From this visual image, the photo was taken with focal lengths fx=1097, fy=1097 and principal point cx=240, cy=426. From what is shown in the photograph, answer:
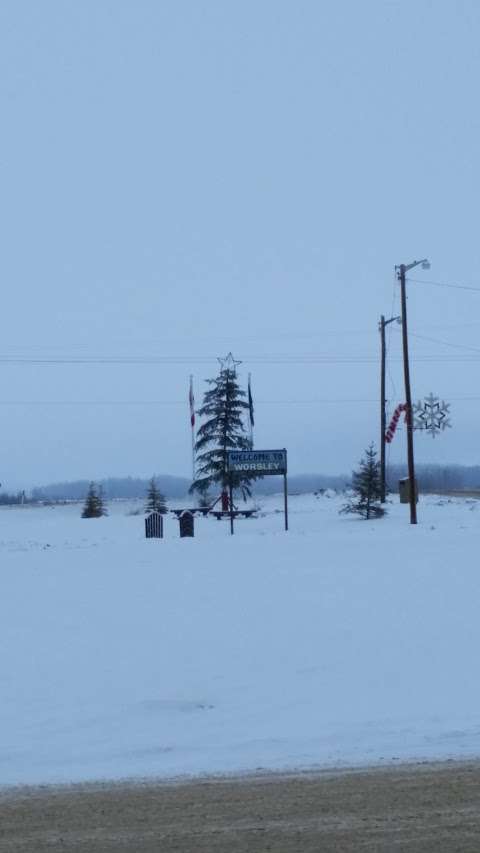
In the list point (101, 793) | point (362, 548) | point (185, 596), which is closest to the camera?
point (101, 793)

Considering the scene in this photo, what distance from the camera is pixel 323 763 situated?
29.0ft

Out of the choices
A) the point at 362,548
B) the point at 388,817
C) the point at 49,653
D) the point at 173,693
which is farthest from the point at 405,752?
the point at 362,548

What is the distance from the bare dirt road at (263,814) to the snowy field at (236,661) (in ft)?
2.25

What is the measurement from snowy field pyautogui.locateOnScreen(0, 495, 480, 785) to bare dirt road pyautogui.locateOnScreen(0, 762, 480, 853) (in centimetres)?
68

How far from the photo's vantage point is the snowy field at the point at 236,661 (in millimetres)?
9641

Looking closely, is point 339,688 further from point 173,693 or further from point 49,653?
point 49,653

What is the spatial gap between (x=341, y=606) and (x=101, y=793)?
960 cm

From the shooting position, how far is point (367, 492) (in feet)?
130

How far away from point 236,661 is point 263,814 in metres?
6.33

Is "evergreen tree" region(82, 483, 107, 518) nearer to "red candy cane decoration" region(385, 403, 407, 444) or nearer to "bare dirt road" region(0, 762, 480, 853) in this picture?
"red candy cane decoration" region(385, 403, 407, 444)

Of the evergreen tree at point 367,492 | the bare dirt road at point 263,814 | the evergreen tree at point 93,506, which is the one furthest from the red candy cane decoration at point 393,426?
the bare dirt road at point 263,814

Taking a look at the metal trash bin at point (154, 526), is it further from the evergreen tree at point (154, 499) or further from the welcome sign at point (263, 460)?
the evergreen tree at point (154, 499)

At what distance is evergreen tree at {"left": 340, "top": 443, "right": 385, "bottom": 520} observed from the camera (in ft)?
129

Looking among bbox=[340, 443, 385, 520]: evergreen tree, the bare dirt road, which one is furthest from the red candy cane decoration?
the bare dirt road
